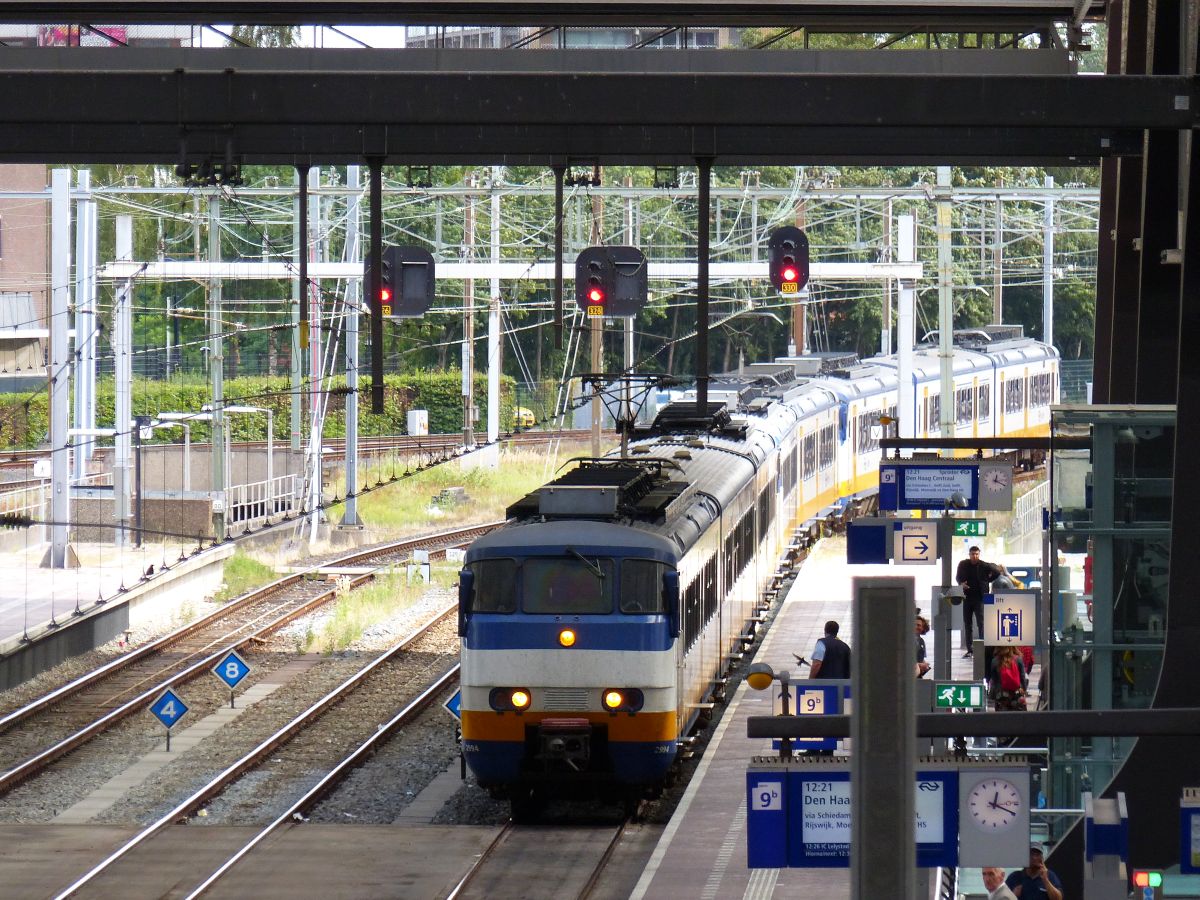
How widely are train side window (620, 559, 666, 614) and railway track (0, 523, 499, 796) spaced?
6.13 metres

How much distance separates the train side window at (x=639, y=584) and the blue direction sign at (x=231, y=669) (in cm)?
651

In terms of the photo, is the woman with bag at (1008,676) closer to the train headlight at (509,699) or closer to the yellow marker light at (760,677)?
the train headlight at (509,699)

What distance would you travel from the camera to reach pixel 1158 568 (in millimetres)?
11711

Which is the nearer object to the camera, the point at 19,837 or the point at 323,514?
the point at 19,837

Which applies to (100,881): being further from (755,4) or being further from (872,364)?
(872,364)

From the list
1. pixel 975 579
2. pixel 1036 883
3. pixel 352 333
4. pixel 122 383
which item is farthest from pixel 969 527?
pixel 122 383

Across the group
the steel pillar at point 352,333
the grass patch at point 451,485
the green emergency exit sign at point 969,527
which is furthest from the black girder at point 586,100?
the grass patch at point 451,485

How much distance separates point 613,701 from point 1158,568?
4.33 metres

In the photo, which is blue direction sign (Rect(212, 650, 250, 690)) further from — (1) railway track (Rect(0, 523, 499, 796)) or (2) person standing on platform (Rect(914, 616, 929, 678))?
(2) person standing on platform (Rect(914, 616, 929, 678))

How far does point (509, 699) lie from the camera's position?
1434cm

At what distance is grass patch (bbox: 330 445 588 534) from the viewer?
1507 inches

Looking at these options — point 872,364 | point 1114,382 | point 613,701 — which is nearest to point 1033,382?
point 872,364

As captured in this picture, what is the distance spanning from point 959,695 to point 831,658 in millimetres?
4856

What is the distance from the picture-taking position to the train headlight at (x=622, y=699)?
14281 millimetres
